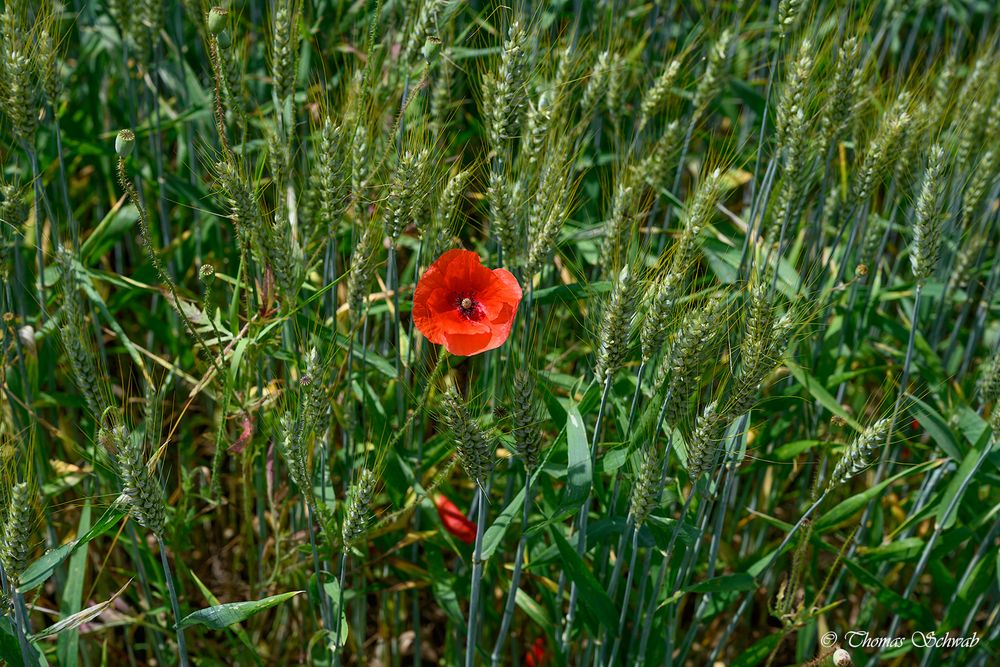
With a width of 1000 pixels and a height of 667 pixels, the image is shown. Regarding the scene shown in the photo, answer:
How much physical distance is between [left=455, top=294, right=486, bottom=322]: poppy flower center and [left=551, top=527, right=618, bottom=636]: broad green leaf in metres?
0.39

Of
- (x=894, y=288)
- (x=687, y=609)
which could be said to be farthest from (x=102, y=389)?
(x=894, y=288)

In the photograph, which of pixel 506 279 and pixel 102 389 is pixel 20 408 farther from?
pixel 506 279

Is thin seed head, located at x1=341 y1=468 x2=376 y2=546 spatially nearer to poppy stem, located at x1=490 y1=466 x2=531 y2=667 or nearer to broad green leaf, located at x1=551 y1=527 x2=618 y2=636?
poppy stem, located at x1=490 y1=466 x2=531 y2=667

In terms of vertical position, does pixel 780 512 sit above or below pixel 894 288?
below

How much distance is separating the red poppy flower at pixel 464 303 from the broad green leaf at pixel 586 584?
0.38 m

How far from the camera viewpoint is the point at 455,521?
185 centimetres

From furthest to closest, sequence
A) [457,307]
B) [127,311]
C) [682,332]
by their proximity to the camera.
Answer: [127,311] → [457,307] → [682,332]

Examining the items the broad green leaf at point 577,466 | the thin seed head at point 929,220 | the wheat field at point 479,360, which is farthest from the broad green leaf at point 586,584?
the thin seed head at point 929,220

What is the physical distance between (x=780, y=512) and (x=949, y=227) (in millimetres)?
836

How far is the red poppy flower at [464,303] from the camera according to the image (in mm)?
1509

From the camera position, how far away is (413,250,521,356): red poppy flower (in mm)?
1509

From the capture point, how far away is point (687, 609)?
240cm

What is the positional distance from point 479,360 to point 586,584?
619 mm

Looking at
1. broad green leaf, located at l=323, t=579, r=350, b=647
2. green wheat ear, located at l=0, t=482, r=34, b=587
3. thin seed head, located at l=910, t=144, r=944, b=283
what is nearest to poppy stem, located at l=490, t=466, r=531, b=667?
broad green leaf, located at l=323, t=579, r=350, b=647
